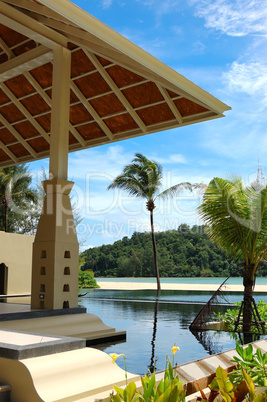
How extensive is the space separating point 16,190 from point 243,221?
29.6 m

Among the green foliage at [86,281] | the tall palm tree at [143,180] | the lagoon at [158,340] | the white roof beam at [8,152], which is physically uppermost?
the tall palm tree at [143,180]

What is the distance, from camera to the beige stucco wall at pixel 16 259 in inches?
760

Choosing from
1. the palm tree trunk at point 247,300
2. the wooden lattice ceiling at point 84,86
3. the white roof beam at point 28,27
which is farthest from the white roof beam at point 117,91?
the palm tree trunk at point 247,300

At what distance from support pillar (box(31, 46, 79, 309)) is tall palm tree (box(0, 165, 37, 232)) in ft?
88.7

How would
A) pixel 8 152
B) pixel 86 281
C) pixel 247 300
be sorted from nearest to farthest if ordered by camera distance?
pixel 247 300, pixel 8 152, pixel 86 281

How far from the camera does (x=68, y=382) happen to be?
3758 millimetres

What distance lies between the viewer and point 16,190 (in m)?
36.3

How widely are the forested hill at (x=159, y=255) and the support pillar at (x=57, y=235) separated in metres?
32.4

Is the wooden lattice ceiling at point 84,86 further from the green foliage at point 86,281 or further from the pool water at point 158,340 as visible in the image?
the green foliage at point 86,281

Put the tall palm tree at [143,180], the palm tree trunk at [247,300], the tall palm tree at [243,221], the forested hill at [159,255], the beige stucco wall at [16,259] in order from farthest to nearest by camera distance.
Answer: the forested hill at [159,255]
the tall palm tree at [143,180]
the beige stucco wall at [16,259]
the tall palm tree at [243,221]
the palm tree trunk at [247,300]

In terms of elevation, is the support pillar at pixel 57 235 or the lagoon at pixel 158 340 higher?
the support pillar at pixel 57 235

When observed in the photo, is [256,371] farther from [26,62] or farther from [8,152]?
[8,152]

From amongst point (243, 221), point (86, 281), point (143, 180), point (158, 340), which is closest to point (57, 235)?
point (158, 340)

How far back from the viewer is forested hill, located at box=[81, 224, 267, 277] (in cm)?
4140
